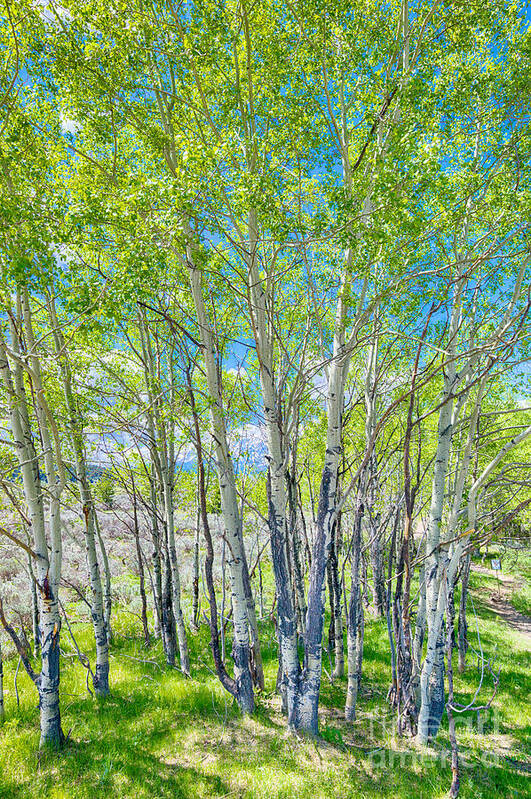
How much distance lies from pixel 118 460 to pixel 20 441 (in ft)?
12.9

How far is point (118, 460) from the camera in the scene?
9695mm

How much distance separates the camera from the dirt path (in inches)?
605

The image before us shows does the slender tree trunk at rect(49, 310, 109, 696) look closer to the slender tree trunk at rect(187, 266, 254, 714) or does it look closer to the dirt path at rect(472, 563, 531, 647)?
the slender tree trunk at rect(187, 266, 254, 714)

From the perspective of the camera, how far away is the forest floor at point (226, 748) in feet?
16.9

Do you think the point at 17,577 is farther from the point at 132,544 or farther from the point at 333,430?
the point at 333,430

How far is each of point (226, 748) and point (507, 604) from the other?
17476 millimetres

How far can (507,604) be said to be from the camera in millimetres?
18406

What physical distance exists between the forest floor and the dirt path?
7.25 m

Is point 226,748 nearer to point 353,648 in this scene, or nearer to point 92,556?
point 353,648

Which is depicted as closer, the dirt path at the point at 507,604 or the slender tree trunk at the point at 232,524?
the slender tree trunk at the point at 232,524

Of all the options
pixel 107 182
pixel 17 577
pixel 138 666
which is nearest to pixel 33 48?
pixel 107 182

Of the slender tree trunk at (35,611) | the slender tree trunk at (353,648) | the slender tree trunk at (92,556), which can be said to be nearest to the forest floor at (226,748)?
the slender tree trunk at (353,648)

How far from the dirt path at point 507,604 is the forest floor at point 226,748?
7.25 meters

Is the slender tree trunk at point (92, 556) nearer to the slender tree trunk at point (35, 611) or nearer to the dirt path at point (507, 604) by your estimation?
the slender tree trunk at point (35, 611)
